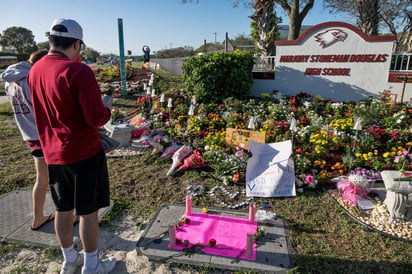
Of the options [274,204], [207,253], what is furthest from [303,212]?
[207,253]

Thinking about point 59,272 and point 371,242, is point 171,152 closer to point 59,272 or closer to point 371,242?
point 59,272

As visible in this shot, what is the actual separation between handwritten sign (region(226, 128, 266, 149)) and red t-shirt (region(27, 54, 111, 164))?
2.98 metres

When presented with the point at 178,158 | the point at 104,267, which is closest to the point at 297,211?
the point at 178,158

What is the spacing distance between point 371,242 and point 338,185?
90 centimetres

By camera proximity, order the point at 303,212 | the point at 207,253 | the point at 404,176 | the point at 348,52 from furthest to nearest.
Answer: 1. the point at 348,52
2. the point at 303,212
3. the point at 404,176
4. the point at 207,253

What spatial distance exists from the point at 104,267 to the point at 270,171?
239 cm

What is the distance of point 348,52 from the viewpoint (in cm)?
758

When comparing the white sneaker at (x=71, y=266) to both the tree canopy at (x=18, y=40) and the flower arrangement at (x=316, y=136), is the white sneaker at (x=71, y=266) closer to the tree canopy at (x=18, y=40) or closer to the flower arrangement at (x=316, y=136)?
the flower arrangement at (x=316, y=136)

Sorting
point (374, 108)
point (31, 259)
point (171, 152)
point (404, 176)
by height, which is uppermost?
point (374, 108)

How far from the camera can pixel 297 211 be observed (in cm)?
308

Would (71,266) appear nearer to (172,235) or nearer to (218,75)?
(172,235)

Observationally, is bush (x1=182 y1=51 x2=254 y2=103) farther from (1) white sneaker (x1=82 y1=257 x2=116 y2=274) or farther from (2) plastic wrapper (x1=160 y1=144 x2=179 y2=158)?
(1) white sneaker (x1=82 y1=257 x2=116 y2=274)

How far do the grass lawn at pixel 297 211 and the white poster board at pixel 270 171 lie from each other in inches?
5.5

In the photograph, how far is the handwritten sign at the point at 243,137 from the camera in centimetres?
438
